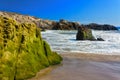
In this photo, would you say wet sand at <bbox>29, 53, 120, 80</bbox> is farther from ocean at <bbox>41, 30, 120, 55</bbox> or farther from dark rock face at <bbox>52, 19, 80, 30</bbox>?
dark rock face at <bbox>52, 19, 80, 30</bbox>

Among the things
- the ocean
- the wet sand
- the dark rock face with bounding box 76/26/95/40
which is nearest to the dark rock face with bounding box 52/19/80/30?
the dark rock face with bounding box 76/26/95/40

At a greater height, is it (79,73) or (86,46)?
(86,46)

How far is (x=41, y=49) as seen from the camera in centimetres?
1150

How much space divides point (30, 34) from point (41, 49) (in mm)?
1122

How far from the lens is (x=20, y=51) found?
9406mm

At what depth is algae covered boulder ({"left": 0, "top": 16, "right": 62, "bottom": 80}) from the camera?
8422 mm

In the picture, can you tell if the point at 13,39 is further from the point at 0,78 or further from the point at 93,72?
the point at 93,72

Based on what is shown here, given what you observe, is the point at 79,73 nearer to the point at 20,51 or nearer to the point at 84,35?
the point at 20,51

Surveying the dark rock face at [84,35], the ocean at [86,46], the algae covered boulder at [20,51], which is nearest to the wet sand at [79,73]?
the algae covered boulder at [20,51]

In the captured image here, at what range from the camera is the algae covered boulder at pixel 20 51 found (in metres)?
8.42

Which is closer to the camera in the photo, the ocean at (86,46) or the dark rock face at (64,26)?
the ocean at (86,46)

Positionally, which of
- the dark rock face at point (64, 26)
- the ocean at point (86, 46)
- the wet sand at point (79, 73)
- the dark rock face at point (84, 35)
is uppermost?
the dark rock face at point (64, 26)

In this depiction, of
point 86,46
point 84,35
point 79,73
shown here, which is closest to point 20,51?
point 79,73

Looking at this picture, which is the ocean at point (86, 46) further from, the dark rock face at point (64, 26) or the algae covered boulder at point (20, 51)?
the dark rock face at point (64, 26)
